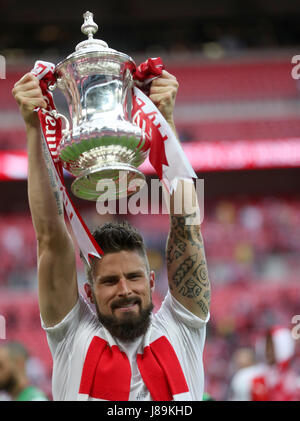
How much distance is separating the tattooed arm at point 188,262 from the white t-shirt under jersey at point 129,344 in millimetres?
45

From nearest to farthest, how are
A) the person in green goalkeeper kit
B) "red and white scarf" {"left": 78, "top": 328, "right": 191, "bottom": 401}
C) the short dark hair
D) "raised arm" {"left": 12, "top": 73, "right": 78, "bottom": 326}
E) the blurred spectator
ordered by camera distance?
1. "red and white scarf" {"left": 78, "top": 328, "right": 191, "bottom": 401}
2. "raised arm" {"left": 12, "top": 73, "right": 78, "bottom": 326}
3. the short dark hair
4. the person in green goalkeeper kit
5. the blurred spectator

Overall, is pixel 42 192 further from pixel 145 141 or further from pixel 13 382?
pixel 13 382

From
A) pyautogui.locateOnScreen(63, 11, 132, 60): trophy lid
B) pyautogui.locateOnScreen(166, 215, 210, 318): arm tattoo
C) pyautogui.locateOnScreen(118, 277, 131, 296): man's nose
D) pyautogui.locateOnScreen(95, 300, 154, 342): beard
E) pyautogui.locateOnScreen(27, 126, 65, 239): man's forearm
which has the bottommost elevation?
pyautogui.locateOnScreen(95, 300, 154, 342): beard

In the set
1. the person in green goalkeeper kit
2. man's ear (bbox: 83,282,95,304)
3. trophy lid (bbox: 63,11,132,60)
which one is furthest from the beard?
the person in green goalkeeper kit

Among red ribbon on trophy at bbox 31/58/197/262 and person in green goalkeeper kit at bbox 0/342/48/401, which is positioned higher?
red ribbon on trophy at bbox 31/58/197/262

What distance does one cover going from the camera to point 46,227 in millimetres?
2035

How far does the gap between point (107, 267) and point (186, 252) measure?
0.93ft

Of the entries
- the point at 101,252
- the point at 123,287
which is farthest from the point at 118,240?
the point at 123,287

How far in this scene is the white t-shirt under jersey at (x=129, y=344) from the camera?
6.51 feet

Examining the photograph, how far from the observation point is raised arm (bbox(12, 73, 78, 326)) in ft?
6.64

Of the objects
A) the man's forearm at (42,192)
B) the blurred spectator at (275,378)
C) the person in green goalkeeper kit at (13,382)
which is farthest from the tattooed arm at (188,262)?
the blurred spectator at (275,378)

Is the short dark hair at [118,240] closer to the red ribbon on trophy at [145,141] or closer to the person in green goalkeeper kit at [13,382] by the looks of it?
the red ribbon on trophy at [145,141]

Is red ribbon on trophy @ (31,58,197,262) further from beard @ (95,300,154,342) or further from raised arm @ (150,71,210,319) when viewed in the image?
beard @ (95,300,154,342)

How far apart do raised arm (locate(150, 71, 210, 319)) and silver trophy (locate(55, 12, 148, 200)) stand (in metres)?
0.15
